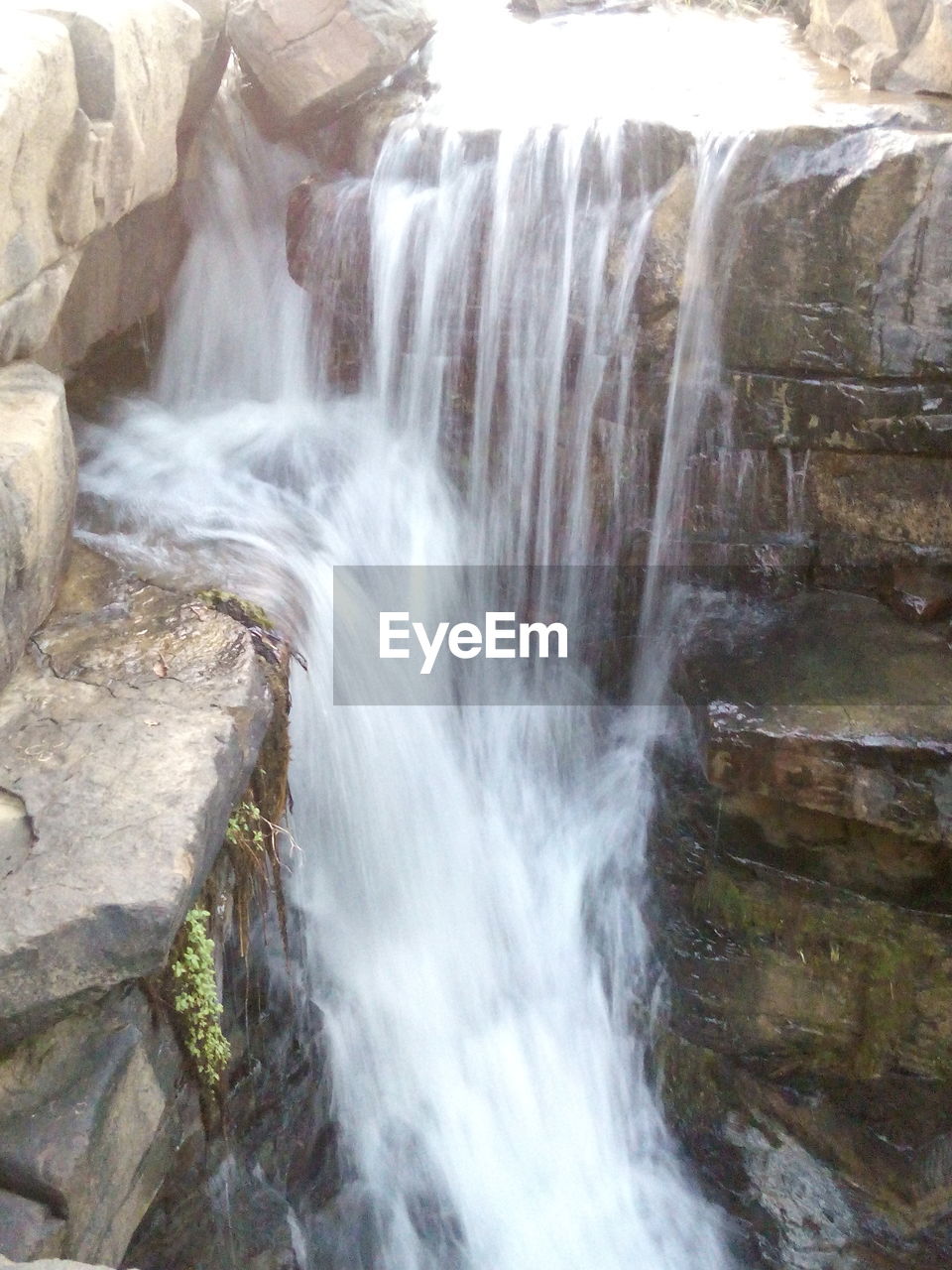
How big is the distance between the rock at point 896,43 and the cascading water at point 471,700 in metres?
1.11

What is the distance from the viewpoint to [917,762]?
4055 millimetres

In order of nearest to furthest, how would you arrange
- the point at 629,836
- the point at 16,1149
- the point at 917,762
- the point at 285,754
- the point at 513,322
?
the point at 16,1149 < the point at 285,754 < the point at 917,762 < the point at 629,836 < the point at 513,322

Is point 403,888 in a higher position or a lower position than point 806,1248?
higher

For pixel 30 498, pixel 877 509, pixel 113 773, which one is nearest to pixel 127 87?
pixel 30 498

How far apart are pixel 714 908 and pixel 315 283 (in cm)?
374

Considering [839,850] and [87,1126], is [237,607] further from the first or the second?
[839,850]

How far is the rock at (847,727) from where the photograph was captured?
4055mm

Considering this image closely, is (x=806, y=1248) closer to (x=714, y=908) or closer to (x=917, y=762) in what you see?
(x=714, y=908)

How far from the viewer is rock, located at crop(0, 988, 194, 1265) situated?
8.44 feet

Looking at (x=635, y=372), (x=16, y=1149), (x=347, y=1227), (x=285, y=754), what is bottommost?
(x=347, y=1227)

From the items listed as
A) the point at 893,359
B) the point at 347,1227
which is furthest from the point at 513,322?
the point at 347,1227

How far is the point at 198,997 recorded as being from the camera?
3045mm

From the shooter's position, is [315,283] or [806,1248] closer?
[806,1248]

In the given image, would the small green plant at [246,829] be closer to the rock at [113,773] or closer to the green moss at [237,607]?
the rock at [113,773]
